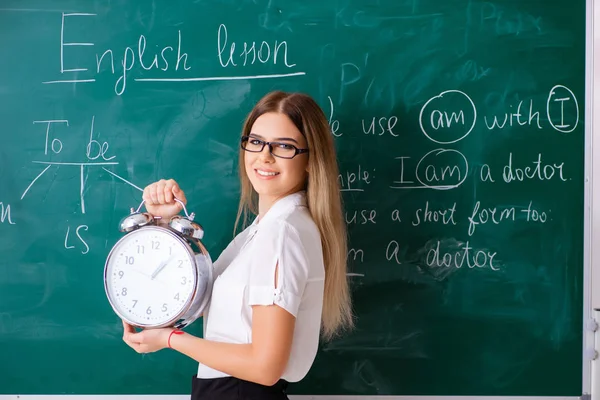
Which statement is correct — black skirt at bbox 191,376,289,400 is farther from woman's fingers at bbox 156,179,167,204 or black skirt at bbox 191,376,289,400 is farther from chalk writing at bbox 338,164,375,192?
chalk writing at bbox 338,164,375,192

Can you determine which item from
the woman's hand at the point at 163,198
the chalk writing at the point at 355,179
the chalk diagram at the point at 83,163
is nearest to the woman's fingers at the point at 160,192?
the woman's hand at the point at 163,198

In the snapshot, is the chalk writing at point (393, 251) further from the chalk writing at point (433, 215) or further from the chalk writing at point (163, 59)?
the chalk writing at point (163, 59)

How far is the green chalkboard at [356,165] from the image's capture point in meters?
1.85

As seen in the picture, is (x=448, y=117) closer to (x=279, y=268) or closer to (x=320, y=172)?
(x=320, y=172)

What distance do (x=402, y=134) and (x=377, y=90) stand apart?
0.17m

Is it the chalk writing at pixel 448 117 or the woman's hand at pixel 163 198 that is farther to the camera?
the chalk writing at pixel 448 117

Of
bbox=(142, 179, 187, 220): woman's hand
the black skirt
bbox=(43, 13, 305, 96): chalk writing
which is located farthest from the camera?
bbox=(43, 13, 305, 96): chalk writing

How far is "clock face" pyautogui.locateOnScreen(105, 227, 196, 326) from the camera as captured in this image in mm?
1398

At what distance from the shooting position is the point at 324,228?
141cm

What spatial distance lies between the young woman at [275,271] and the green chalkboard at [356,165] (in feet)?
1.34

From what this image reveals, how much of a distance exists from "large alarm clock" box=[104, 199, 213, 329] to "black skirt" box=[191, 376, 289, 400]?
17 cm

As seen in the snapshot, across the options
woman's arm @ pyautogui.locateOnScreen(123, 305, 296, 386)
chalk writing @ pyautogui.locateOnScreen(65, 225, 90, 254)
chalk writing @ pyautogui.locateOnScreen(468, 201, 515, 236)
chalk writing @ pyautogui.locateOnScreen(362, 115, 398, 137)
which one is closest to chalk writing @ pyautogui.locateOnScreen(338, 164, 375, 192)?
chalk writing @ pyautogui.locateOnScreen(362, 115, 398, 137)

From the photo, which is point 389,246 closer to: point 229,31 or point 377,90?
point 377,90

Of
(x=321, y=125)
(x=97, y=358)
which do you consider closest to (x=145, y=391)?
(x=97, y=358)
